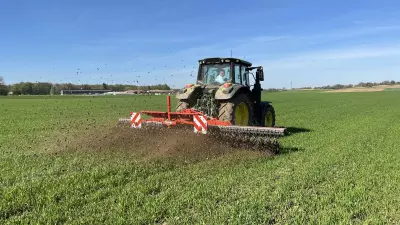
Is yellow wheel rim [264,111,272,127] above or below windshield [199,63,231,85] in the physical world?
below

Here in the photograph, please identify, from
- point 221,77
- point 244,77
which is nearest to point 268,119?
point 244,77

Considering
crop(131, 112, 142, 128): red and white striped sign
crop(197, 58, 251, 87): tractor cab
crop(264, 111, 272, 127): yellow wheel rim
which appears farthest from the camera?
crop(264, 111, 272, 127): yellow wheel rim

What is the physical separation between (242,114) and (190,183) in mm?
4999

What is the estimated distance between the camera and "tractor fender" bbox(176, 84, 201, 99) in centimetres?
1023

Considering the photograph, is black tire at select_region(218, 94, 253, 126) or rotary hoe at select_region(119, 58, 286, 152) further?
black tire at select_region(218, 94, 253, 126)

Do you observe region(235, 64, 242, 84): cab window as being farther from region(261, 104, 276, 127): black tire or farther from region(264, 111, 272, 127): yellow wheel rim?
region(264, 111, 272, 127): yellow wheel rim

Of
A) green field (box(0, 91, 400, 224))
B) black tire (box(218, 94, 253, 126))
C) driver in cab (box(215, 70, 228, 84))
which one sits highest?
driver in cab (box(215, 70, 228, 84))

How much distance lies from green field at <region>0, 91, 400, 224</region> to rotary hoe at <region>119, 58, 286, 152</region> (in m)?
0.48

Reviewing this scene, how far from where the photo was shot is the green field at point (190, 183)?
4.46 metres

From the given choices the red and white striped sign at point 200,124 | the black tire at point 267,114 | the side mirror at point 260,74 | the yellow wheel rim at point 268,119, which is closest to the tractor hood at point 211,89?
the red and white striped sign at point 200,124

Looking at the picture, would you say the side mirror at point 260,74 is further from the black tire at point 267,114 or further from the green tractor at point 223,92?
the black tire at point 267,114

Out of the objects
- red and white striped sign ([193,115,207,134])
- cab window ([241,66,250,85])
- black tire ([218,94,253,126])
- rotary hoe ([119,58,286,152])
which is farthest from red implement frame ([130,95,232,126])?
cab window ([241,66,250,85])

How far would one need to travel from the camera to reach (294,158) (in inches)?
317

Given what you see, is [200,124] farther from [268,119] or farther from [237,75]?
[268,119]
